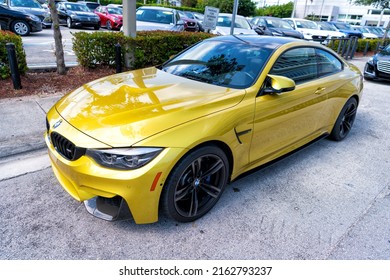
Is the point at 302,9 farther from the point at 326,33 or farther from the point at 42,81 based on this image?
the point at 42,81

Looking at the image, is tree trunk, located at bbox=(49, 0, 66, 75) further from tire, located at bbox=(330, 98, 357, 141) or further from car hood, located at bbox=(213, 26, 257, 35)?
car hood, located at bbox=(213, 26, 257, 35)

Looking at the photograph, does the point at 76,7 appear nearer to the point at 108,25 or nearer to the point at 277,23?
the point at 108,25

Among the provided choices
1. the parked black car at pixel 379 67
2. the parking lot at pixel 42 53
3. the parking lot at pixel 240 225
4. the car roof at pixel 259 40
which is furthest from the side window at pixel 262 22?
the parking lot at pixel 240 225

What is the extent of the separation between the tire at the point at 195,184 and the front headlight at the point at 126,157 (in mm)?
269

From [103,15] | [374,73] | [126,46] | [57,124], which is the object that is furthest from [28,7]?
[374,73]

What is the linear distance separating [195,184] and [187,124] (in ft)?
1.83

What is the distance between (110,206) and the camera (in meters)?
2.27

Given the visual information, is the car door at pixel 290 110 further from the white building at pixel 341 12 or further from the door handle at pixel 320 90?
the white building at pixel 341 12

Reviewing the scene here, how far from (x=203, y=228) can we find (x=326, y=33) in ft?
61.5

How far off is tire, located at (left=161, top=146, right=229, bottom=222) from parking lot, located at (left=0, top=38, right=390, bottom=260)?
143mm

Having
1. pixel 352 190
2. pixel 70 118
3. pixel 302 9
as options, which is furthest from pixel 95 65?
pixel 302 9

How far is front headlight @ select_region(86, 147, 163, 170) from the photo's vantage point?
2.12m

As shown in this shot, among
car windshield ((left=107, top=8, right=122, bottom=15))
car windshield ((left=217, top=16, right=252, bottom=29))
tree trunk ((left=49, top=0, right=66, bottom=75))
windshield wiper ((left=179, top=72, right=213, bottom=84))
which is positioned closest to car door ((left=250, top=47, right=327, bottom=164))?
windshield wiper ((left=179, top=72, right=213, bottom=84))

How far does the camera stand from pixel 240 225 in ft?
8.70
